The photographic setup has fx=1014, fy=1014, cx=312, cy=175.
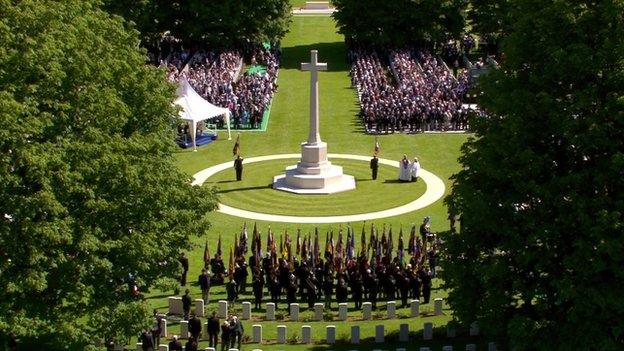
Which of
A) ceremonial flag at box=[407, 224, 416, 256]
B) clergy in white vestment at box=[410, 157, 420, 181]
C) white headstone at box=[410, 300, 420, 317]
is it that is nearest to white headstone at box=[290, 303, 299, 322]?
white headstone at box=[410, 300, 420, 317]

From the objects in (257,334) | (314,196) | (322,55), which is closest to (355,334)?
(257,334)

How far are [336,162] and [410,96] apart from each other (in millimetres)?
11464

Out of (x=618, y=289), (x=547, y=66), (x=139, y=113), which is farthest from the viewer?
(x=139, y=113)

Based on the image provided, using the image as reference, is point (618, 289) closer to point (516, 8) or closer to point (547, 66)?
point (547, 66)

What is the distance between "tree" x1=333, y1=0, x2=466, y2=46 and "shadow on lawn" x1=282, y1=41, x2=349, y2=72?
3322 mm

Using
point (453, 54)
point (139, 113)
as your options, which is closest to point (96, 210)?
point (139, 113)

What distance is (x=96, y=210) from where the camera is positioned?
2647cm

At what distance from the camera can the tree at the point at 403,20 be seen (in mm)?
80312

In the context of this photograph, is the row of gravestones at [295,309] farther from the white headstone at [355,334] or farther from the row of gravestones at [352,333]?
the white headstone at [355,334]

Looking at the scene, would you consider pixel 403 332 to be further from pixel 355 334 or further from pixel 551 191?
pixel 551 191

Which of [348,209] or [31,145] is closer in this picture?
[31,145]

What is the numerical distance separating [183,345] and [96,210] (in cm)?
546

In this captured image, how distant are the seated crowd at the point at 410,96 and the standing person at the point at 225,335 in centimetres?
3197

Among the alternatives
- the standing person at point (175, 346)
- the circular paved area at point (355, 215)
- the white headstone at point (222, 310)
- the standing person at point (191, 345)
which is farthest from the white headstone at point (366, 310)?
the circular paved area at point (355, 215)
